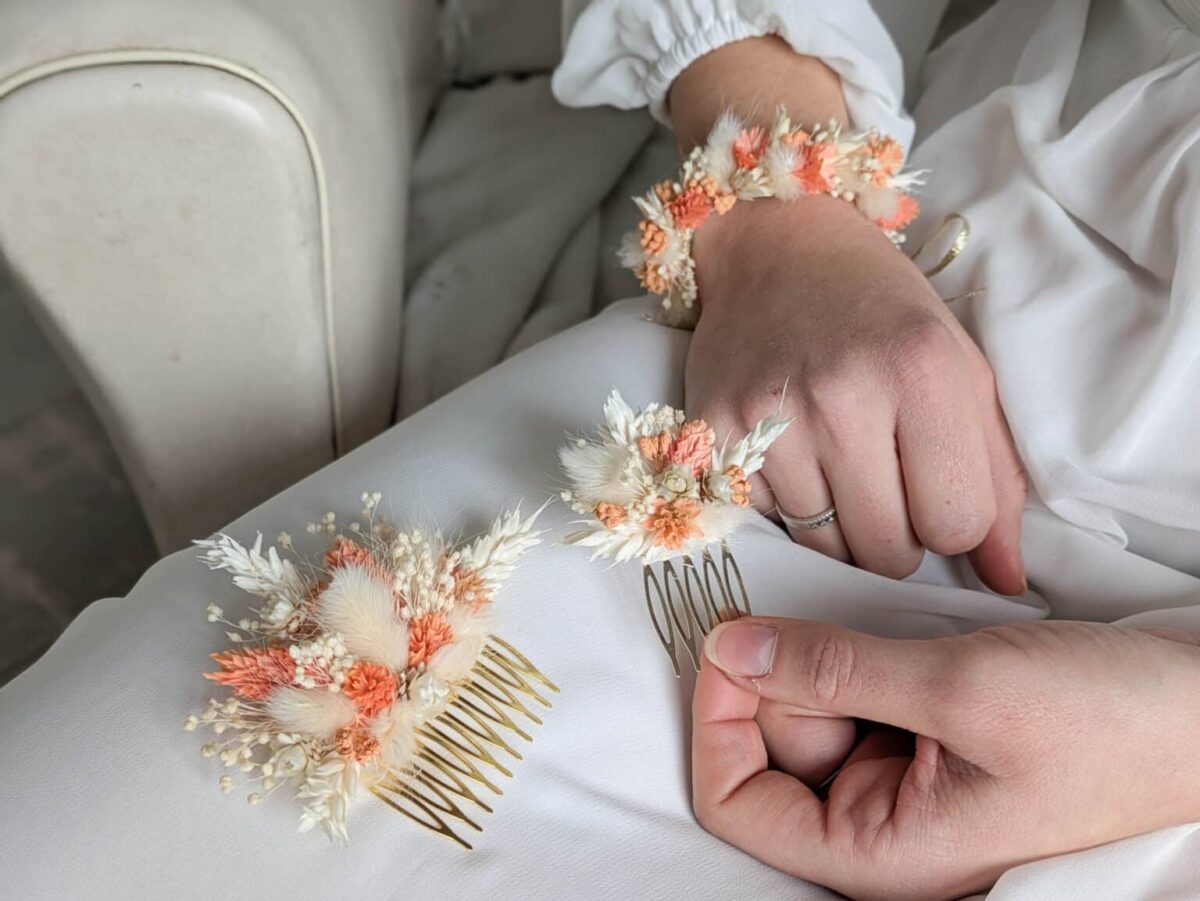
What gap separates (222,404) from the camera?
87 centimetres

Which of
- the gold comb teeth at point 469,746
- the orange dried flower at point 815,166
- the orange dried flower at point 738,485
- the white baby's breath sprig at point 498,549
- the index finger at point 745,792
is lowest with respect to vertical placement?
the index finger at point 745,792

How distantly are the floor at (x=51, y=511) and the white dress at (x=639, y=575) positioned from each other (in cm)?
78

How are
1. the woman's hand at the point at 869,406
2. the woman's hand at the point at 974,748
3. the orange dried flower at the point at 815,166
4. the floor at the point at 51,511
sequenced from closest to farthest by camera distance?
the woman's hand at the point at 974,748 < the woman's hand at the point at 869,406 < the orange dried flower at the point at 815,166 < the floor at the point at 51,511

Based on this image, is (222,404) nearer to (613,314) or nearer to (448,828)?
(613,314)

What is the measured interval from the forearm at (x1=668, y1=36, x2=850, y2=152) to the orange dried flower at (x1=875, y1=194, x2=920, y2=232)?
0.12 m

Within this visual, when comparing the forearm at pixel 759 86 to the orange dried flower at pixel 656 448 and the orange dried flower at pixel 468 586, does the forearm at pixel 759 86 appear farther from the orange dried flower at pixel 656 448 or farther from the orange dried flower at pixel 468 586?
the orange dried flower at pixel 468 586

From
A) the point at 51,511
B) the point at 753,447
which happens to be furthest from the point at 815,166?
the point at 51,511

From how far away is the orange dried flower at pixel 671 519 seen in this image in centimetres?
61

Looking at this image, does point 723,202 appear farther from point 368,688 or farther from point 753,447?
point 368,688

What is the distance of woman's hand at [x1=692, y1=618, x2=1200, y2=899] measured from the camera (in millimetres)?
542

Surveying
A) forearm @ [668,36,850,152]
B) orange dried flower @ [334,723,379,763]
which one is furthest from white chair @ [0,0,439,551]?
orange dried flower @ [334,723,379,763]

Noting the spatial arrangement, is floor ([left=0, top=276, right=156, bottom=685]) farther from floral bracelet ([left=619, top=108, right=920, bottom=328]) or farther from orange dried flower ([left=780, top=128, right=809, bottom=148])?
orange dried flower ([left=780, top=128, right=809, bottom=148])

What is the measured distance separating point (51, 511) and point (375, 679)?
1.10m

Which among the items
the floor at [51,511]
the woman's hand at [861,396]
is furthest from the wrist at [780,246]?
the floor at [51,511]
